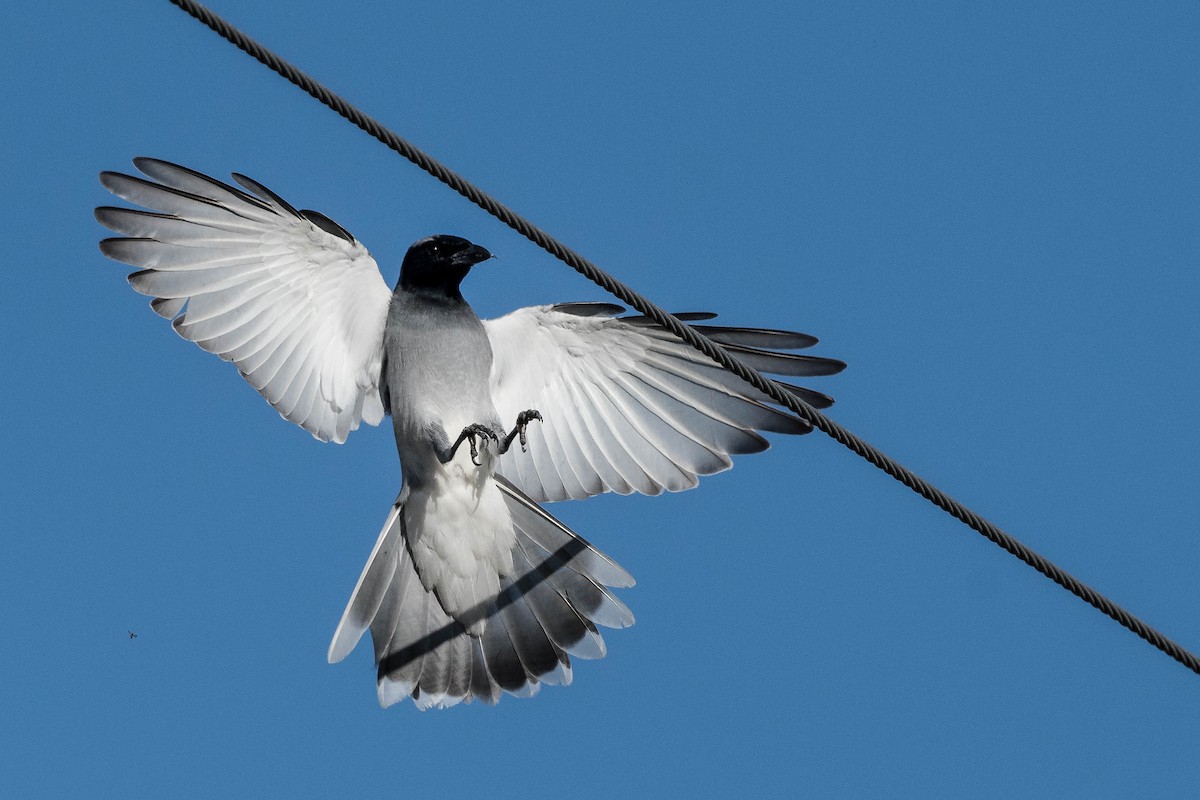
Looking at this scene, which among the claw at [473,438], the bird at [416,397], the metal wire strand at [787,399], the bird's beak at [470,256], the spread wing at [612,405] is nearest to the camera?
the metal wire strand at [787,399]

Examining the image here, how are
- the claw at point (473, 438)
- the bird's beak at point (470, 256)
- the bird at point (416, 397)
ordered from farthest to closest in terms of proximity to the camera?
the bird's beak at point (470, 256), the bird at point (416, 397), the claw at point (473, 438)

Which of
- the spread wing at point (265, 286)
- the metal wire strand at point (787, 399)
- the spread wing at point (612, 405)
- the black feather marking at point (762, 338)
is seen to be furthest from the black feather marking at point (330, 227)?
the metal wire strand at point (787, 399)

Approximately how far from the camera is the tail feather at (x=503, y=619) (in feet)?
27.1

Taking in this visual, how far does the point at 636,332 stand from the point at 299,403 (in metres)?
2.12

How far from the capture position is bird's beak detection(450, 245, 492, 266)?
834 centimetres

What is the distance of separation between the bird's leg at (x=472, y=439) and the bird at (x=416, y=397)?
0.4 inches

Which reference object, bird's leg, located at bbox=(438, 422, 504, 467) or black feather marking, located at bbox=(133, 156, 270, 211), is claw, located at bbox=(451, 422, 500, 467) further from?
black feather marking, located at bbox=(133, 156, 270, 211)

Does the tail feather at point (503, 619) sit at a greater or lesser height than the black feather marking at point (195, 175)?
lesser

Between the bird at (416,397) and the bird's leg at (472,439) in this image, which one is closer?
the bird's leg at (472,439)

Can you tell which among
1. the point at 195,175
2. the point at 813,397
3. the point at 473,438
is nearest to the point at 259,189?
the point at 195,175

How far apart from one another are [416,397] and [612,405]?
1481 mm

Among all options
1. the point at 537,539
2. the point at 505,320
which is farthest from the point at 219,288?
the point at 537,539

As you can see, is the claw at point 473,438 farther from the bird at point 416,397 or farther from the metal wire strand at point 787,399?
the metal wire strand at point 787,399

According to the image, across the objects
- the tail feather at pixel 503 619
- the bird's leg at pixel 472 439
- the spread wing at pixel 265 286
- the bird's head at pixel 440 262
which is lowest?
the tail feather at pixel 503 619
